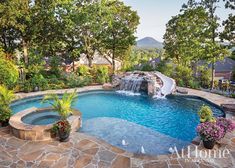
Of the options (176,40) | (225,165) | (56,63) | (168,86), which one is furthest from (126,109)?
(176,40)

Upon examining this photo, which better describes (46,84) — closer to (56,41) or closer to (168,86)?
(56,41)

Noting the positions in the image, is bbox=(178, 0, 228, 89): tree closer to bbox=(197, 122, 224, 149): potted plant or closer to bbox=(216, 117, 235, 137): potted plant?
bbox=(216, 117, 235, 137): potted plant

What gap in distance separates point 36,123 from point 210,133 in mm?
7182

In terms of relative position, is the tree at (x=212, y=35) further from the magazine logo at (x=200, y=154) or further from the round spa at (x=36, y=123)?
the round spa at (x=36, y=123)

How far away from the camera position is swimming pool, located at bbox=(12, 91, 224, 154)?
755cm

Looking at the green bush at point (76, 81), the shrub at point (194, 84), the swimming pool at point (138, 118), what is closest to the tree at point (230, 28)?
the shrub at point (194, 84)

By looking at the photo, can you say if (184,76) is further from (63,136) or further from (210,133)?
(63,136)

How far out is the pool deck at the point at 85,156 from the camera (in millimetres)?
5242

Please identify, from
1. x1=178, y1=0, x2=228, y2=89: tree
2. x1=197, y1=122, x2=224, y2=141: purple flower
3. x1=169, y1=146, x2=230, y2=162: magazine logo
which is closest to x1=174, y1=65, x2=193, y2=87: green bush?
x1=178, y1=0, x2=228, y2=89: tree

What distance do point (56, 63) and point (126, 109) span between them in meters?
10.8

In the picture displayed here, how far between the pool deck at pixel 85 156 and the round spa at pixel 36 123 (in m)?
0.28

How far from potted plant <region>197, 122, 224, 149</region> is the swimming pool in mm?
1310

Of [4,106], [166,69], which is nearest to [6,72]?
[4,106]

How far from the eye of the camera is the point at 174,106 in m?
12.7
